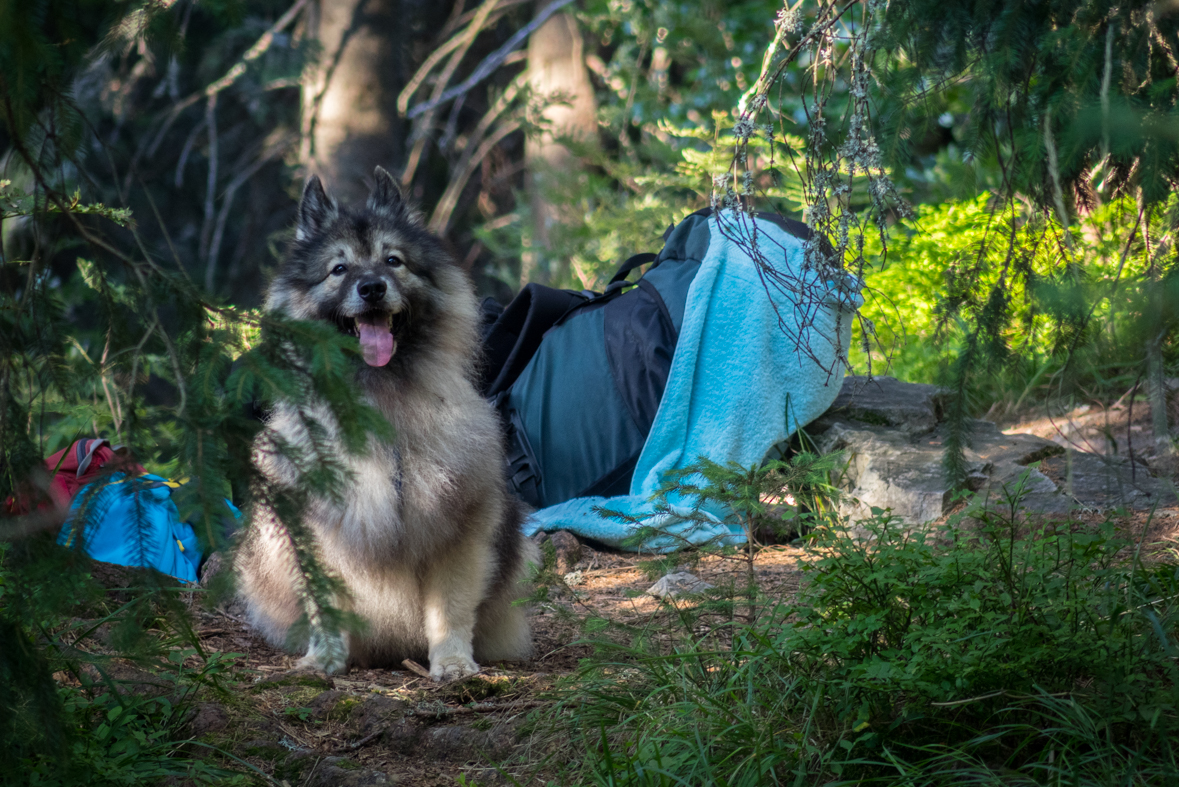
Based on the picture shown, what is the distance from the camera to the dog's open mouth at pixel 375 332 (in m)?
3.34

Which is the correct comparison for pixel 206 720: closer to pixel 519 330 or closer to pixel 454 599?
pixel 454 599

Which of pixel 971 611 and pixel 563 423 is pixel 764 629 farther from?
pixel 563 423

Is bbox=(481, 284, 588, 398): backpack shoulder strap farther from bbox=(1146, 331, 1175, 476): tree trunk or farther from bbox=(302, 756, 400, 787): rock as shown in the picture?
bbox=(1146, 331, 1175, 476): tree trunk

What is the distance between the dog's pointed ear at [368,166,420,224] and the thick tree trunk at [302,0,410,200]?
4472 mm

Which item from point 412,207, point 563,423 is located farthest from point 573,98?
point 412,207

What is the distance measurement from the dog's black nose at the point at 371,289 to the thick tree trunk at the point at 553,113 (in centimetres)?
571

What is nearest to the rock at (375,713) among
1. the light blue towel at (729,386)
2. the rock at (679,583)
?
the rock at (679,583)

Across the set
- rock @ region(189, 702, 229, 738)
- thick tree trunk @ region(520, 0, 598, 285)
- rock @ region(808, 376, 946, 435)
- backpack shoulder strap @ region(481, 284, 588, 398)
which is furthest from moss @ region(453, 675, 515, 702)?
thick tree trunk @ region(520, 0, 598, 285)

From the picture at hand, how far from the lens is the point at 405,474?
10.4 ft

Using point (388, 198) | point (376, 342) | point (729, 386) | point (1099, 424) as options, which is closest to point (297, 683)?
point (376, 342)

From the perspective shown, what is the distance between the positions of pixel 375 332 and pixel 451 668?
3.85ft

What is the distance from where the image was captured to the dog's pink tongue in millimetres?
3334

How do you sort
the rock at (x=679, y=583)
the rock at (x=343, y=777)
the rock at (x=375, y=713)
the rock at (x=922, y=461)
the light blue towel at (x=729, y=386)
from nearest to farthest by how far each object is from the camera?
the rock at (x=343, y=777), the rock at (x=375, y=713), the rock at (x=679, y=583), the rock at (x=922, y=461), the light blue towel at (x=729, y=386)

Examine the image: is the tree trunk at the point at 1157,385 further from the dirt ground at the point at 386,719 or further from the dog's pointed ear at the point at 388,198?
the dog's pointed ear at the point at 388,198
